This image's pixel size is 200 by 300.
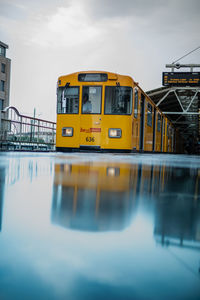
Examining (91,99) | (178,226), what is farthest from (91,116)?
(178,226)

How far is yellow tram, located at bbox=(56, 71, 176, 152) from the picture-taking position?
26.1 ft

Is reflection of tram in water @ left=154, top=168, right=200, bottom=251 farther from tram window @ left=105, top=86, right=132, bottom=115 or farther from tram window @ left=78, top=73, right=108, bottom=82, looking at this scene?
tram window @ left=78, top=73, right=108, bottom=82

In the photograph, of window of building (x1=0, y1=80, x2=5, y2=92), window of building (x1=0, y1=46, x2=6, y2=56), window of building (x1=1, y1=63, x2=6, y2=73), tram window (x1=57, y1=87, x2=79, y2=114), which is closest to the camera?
tram window (x1=57, y1=87, x2=79, y2=114)

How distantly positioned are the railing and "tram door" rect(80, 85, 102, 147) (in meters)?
4.44

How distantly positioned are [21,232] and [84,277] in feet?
0.42

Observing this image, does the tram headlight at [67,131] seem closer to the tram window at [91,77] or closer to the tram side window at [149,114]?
the tram window at [91,77]

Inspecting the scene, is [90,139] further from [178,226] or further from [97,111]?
[178,226]

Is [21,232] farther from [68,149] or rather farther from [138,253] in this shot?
[68,149]

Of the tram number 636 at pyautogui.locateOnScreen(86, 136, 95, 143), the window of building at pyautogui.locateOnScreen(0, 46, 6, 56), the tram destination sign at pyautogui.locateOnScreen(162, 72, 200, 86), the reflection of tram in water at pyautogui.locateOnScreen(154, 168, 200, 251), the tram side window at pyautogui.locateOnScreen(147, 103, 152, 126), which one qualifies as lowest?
the reflection of tram in water at pyautogui.locateOnScreen(154, 168, 200, 251)

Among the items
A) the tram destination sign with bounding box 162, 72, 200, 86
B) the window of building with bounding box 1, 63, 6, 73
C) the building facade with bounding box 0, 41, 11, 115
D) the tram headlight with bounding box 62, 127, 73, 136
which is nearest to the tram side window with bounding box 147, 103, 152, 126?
the tram headlight with bounding box 62, 127, 73, 136

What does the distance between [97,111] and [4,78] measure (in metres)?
31.7

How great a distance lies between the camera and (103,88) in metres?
8.24

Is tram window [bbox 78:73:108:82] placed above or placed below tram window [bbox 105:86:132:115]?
above

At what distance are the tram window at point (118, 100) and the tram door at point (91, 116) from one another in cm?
25
